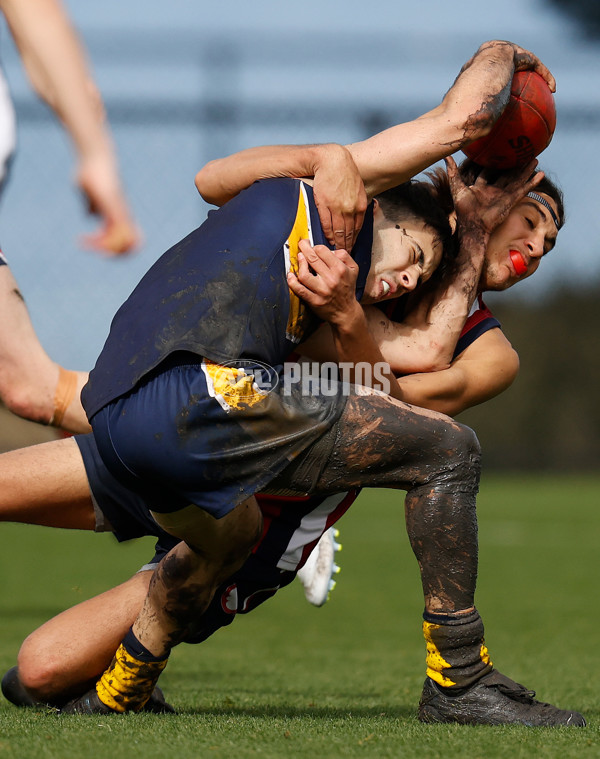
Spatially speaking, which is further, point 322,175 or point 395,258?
point 395,258

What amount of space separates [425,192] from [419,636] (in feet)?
7.47

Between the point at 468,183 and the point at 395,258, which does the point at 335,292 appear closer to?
the point at 395,258

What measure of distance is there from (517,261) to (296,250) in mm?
827

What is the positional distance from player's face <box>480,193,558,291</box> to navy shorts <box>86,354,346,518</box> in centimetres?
84

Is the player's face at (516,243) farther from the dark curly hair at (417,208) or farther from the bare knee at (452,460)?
the bare knee at (452,460)

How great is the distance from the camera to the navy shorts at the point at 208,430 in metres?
2.19

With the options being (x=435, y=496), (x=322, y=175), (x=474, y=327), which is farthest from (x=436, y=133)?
(x=435, y=496)

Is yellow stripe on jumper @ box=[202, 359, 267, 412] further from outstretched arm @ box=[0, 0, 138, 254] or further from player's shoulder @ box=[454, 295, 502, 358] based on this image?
player's shoulder @ box=[454, 295, 502, 358]

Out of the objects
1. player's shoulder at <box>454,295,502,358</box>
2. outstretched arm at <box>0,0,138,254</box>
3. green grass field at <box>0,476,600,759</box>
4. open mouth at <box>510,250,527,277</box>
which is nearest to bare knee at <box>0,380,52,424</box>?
green grass field at <box>0,476,600,759</box>

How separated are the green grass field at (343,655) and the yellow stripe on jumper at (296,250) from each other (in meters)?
0.85

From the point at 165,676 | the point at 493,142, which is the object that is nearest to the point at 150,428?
the point at 493,142

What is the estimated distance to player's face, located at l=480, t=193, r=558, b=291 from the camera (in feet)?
9.54

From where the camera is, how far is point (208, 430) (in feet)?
7.21

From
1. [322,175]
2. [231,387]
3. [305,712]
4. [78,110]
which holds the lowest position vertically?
[305,712]
